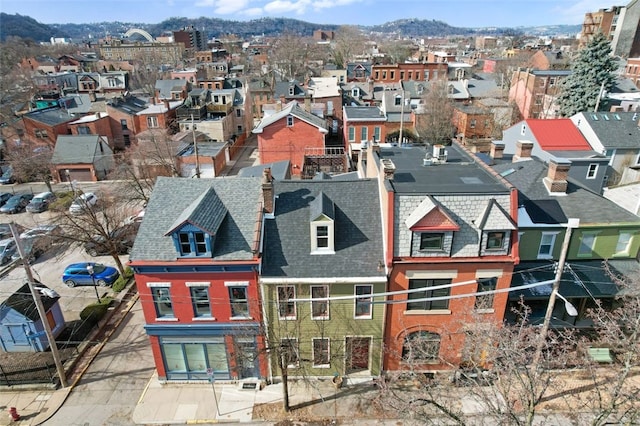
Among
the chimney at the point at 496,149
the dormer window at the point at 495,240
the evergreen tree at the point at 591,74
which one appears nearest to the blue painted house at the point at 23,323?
the dormer window at the point at 495,240

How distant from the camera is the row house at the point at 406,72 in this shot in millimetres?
94438

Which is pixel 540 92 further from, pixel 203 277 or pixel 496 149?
pixel 203 277

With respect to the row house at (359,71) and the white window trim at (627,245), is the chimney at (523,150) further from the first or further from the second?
the row house at (359,71)

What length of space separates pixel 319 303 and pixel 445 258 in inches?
270

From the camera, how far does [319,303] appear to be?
19.9m

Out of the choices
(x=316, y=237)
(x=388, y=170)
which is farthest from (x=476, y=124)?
(x=316, y=237)

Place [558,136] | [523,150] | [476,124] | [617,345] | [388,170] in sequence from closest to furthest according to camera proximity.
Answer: [617,345]
[388,170]
[523,150]
[558,136]
[476,124]

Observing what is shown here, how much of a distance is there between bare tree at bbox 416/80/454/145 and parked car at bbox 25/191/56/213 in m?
51.3

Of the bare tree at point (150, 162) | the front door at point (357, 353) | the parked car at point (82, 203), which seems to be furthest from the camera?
the bare tree at point (150, 162)

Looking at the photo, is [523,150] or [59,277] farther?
[59,277]

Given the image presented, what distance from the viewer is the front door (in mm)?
20828

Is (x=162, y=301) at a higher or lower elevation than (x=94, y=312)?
higher

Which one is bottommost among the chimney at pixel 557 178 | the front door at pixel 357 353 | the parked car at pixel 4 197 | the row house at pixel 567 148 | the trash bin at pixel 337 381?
the trash bin at pixel 337 381

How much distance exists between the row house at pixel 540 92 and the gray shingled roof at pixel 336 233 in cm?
5644
